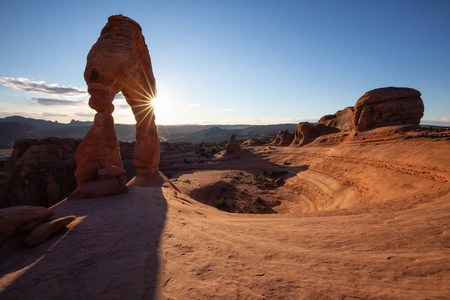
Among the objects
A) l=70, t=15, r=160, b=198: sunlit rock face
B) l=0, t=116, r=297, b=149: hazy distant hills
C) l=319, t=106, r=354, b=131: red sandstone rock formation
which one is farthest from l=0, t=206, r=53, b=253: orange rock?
l=0, t=116, r=297, b=149: hazy distant hills

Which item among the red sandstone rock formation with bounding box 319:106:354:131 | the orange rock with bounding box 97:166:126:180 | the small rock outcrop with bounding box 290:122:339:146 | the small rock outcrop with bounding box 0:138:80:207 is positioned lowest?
the small rock outcrop with bounding box 0:138:80:207

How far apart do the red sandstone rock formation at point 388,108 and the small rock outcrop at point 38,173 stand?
2489 centimetres

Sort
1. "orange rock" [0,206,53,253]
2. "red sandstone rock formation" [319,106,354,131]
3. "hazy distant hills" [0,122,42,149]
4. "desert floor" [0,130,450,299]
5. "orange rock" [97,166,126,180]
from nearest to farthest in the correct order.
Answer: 1. "desert floor" [0,130,450,299]
2. "orange rock" [0,206,53,253]
3. "orange rock" [97,166,126,180]
4. "red sandstone rock formation" [319,106,354,131]
5. "hazy distant hills" [0,122,42,149]

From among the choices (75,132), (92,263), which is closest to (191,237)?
(92,263)

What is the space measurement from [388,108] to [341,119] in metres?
9.53

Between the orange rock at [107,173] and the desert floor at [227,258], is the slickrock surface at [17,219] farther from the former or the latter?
the orange rock at [107,173]

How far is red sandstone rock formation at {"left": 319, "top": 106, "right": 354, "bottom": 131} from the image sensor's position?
22922 mm

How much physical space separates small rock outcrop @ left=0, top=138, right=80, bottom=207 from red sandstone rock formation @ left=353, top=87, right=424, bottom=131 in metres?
24.9

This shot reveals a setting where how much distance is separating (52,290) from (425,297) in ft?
11.9

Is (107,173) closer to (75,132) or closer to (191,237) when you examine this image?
(191,237)

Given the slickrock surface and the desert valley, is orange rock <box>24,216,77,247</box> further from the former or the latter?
the slickrock surface

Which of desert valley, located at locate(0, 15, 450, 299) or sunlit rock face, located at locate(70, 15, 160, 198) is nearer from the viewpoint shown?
desert valley, located at locate(0, 15, 450, 299)

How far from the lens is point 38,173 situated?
12906 mm

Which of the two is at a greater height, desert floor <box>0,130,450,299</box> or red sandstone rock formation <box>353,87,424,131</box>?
red sandstone rock formation <box>353,87,424,131</box>
